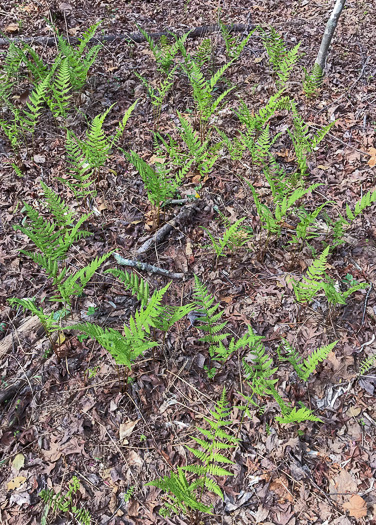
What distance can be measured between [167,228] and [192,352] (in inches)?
42.3

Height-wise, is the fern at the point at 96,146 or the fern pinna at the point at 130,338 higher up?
the fern at the point at 96,146

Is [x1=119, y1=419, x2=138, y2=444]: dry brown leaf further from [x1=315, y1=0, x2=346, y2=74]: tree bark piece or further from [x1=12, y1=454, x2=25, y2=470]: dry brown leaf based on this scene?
[x1=315, y1=0, x2=346, y2=74]: tree bark piece

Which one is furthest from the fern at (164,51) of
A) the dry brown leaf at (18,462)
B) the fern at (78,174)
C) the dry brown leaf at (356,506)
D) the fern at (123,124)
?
the dry brown leaf at (356,506)

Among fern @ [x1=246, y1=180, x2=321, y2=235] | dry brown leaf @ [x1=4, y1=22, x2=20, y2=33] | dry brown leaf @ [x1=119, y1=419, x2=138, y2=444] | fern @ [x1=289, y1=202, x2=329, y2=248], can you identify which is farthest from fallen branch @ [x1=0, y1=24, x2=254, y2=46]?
dry brown leaf @ [x1=119, y1=419, x2=138, y2=444]

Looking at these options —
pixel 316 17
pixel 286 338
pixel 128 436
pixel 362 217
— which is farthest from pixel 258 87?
pixel 128 436

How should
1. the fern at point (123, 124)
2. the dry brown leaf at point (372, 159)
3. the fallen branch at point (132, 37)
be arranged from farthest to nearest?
the fallen branch at point (132, 37), the dry brown leaf at point (372, 159), the fern at point (123, 124)

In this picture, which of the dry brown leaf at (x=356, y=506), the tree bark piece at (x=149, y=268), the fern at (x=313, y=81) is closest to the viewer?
the dry brown leaf at (x=356, y=506)

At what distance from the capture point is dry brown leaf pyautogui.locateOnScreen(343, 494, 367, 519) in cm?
194

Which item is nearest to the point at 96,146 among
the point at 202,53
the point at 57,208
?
the point at 57,208

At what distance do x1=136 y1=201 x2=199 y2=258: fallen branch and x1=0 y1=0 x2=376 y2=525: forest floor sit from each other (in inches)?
2.2

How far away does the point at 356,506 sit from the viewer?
1.96 metres

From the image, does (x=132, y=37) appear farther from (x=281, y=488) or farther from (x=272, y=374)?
(x=281, y=488)

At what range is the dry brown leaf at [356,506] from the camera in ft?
6.36

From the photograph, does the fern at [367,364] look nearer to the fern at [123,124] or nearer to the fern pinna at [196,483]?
the fern pinna at [196,483]
